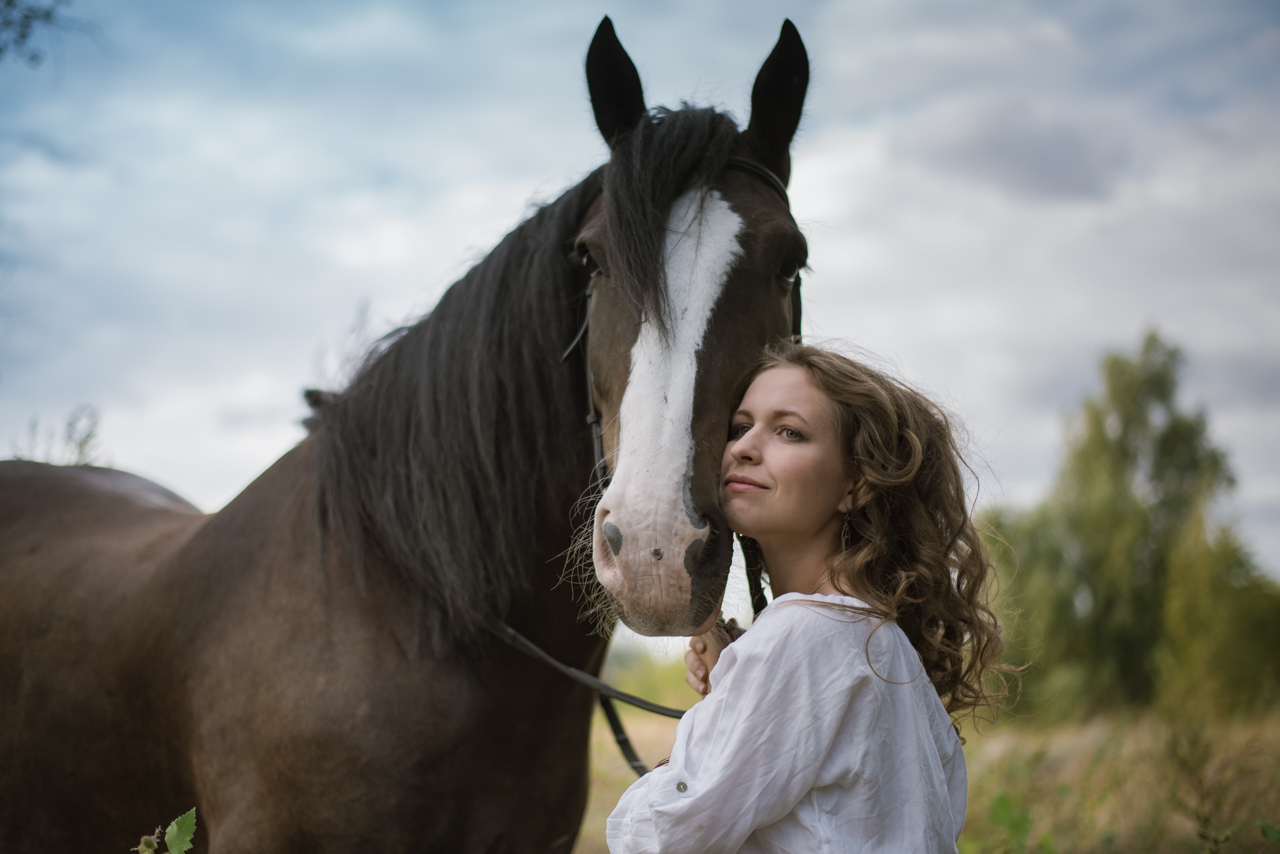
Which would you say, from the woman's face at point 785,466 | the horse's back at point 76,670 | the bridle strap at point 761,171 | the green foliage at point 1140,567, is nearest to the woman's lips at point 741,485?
the woman's face at point 785,466

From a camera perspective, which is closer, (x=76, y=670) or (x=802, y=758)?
(x=802, y=758)

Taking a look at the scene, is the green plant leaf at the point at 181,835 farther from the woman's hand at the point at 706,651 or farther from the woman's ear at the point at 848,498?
the woman's ear at the point at 848,498

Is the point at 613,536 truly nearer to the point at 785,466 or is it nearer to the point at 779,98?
the point at 785,466

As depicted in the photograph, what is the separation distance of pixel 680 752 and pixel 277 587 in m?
1.22

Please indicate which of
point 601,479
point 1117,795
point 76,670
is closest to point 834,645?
point 601,479

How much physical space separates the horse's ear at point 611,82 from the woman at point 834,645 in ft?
2.69

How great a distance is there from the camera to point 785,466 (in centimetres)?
134

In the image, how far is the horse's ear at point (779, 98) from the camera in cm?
194

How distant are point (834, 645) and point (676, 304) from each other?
722 millimetres

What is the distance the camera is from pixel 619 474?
→ 133cm

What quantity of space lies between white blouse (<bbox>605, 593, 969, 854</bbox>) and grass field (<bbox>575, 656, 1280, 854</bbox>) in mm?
1872

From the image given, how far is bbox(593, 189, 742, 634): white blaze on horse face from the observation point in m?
1.26

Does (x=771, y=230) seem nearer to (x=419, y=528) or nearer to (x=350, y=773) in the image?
(x=419, y=528)

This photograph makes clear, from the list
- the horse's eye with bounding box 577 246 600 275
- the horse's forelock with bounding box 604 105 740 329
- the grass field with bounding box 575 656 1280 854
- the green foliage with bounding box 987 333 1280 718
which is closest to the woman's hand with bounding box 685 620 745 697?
the horse's forelock with bounding box 604 105 740 329
